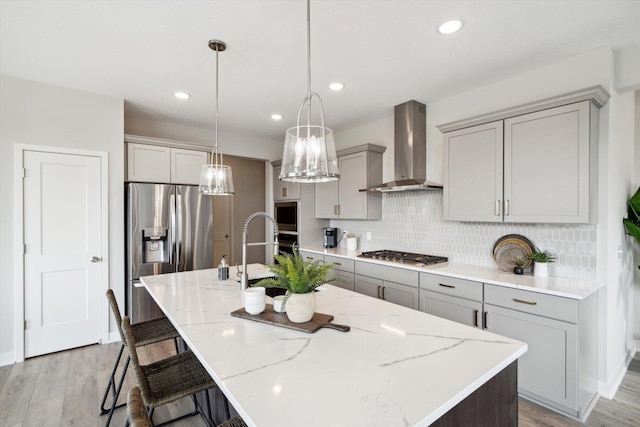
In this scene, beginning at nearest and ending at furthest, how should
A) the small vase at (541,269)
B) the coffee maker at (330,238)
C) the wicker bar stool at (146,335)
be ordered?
Answer: 1. the wicker bar stool at (146,335)
2. the small vase at (541,269)
3. the coffee maker at (330,238)

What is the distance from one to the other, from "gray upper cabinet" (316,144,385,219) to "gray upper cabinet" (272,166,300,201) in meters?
0.61

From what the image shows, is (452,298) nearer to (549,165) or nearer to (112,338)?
(549,165)

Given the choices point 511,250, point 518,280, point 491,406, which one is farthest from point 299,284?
point 511,250

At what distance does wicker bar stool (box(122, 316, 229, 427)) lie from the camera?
1356 millimetres

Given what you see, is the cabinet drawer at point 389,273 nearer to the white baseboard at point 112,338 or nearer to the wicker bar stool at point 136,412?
the wicker bar stool at point 136,412

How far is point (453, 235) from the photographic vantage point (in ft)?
11.0

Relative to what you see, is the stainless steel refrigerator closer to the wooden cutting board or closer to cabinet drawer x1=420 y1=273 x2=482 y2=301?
the wooden cutting board

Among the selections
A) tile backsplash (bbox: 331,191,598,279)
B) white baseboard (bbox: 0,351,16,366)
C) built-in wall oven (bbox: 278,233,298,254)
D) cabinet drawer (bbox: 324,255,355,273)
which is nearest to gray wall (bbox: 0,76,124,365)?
white baseboard (bbox: 0,351,16,366)

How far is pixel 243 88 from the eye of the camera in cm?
313

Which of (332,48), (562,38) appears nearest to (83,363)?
(332,48)

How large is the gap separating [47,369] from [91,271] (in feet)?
3.05

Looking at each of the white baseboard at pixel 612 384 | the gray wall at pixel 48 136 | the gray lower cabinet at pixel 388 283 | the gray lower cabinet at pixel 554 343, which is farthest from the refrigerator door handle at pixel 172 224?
the white baseboard at pixel 612 384

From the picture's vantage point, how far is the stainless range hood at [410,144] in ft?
11.3

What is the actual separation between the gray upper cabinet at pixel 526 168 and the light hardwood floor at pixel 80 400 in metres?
1.37
